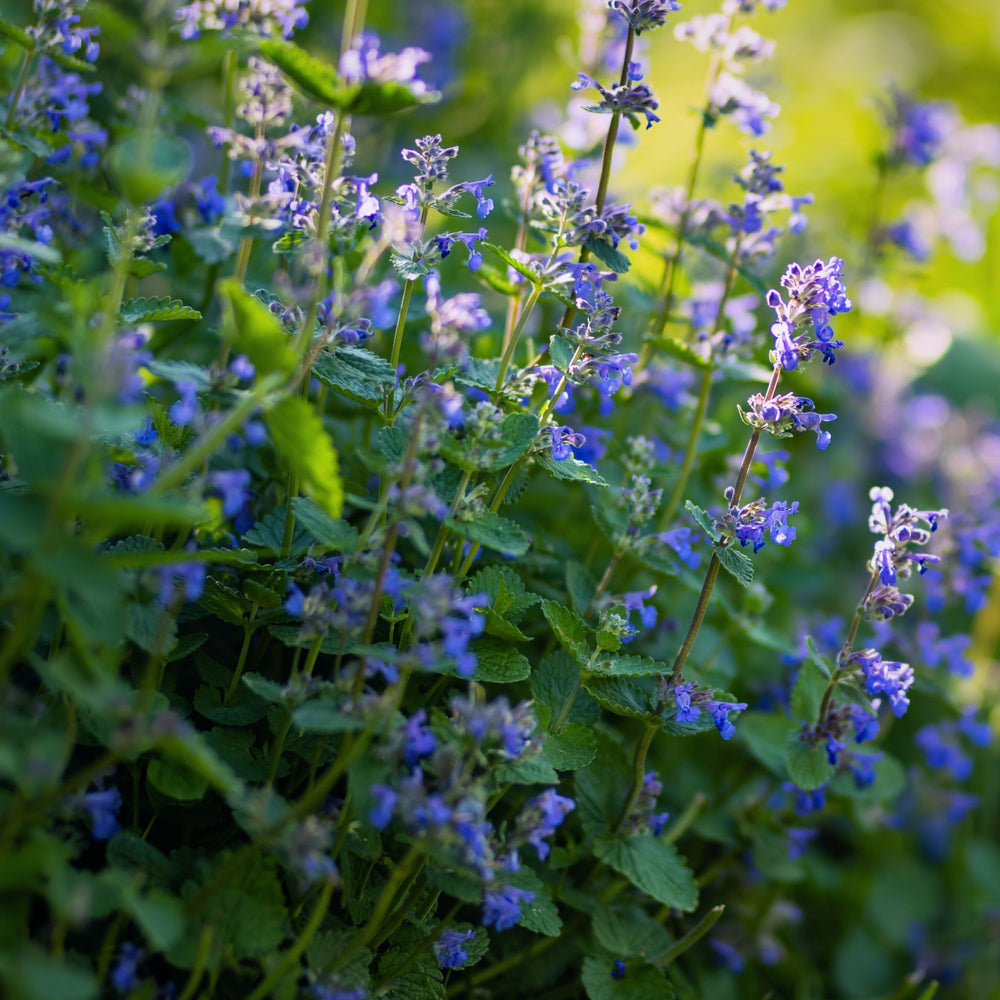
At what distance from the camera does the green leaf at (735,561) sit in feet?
6.22

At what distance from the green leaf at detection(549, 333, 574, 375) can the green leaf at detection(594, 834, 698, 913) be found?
3.50 feet

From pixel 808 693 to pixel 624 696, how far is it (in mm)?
626

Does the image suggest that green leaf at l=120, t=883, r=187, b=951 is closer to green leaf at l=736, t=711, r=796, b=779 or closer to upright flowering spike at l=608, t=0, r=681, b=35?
green leaf at l=736, t=711, r=796, b=779

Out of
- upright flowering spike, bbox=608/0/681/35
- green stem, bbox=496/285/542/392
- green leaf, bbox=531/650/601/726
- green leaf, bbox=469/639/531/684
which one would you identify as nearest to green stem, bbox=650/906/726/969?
green leaf, bbox=531/650/601/726

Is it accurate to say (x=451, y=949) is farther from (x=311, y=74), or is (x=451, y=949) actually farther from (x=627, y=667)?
(x=311, y=74)

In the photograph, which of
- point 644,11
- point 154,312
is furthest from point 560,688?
point 644,11

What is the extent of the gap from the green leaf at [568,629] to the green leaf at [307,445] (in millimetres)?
654

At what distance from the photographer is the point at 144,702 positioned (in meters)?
1.46

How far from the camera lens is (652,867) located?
210 cm

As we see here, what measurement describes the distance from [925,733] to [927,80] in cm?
970

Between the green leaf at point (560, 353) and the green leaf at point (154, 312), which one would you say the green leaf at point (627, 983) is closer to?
the green leaf at point (560, 353)

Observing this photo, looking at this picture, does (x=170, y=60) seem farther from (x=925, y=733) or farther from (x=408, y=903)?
(x=925, y=733)

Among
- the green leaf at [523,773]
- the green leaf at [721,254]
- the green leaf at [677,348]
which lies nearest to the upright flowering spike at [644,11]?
the green leaf at [721,254]

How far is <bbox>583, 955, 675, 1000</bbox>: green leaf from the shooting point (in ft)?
6.58
